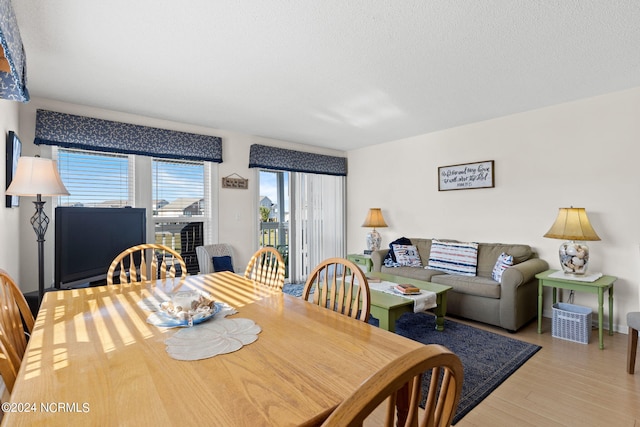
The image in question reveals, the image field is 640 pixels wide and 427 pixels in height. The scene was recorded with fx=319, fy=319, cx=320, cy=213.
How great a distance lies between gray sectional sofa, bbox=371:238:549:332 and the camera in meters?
3.05

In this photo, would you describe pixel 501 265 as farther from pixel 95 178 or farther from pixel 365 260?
pixel 95 178

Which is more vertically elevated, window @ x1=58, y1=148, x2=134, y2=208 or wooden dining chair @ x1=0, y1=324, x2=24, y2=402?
window @ x1=58, y1=148, x2=134, y2=208

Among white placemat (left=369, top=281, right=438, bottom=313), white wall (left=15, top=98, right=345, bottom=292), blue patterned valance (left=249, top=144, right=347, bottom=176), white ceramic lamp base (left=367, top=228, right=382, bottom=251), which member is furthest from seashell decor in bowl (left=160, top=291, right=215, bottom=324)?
white ceramic lamp base (left=367, top=228, right=382, bottom=251)

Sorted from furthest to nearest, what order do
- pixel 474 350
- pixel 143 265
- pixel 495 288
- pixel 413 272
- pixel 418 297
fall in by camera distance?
1. pixel 413 272
2. pixel 495 288
3. pixel 418 297
4. pixel 474 350
5. pixel 143 265

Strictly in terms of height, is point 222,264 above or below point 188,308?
below

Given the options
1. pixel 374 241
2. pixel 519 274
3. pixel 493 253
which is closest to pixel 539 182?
pixel 493 253

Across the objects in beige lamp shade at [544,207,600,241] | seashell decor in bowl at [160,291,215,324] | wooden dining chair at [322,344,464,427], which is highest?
beige lamp shade at [544,207,600,241]

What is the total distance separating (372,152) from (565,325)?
347cm

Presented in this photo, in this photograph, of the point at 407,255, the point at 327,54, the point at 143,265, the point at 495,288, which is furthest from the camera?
the point at 407,255

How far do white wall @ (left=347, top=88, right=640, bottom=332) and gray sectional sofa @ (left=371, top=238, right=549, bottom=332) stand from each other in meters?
0.25

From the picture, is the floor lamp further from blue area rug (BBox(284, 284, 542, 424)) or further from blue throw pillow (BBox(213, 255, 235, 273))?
blue area rug (BBox(284, 284, 542, 424))

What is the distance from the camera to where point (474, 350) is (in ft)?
8.86

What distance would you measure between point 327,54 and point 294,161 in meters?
2.71

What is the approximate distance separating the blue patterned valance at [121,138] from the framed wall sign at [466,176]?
10.0 feet
